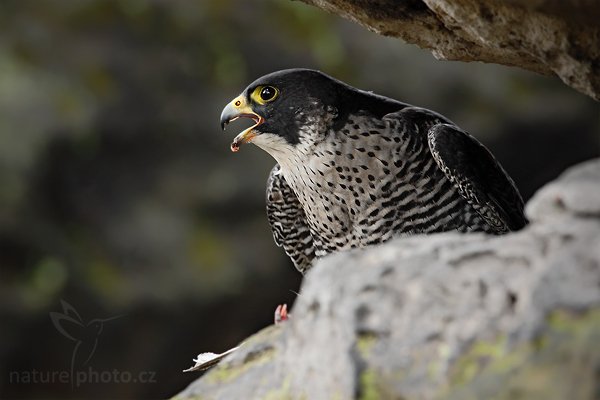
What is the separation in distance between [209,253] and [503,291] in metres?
6.83

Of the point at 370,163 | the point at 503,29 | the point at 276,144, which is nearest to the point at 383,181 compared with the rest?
the point at 370,163

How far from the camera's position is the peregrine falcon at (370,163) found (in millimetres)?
4559

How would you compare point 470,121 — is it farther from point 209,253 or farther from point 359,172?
point 359,172

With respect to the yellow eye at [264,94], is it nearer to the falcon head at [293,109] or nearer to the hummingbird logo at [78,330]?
the falcon head at [293,109]

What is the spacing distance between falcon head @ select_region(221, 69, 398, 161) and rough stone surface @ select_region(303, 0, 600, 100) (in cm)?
66

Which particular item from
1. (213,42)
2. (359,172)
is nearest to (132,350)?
(213,42)

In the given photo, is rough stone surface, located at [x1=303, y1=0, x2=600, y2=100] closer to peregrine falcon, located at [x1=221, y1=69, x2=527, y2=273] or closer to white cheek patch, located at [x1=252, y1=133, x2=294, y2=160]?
peregrine falcon, located at [x1=221, y1=69, x2=527, y2=273]

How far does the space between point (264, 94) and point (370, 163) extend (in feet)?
2.19

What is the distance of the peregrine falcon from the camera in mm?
4559

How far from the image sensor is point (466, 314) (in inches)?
95.7

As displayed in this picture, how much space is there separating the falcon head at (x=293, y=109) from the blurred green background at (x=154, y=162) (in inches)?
175

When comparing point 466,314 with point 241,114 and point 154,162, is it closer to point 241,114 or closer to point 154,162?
point 241,114

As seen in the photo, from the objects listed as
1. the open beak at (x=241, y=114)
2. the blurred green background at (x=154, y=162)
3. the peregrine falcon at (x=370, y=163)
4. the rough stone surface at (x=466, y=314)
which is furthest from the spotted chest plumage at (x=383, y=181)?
the blurred green background at (x=154, y=162)

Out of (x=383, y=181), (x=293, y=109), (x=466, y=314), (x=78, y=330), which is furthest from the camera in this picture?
(x=78, y=330)
